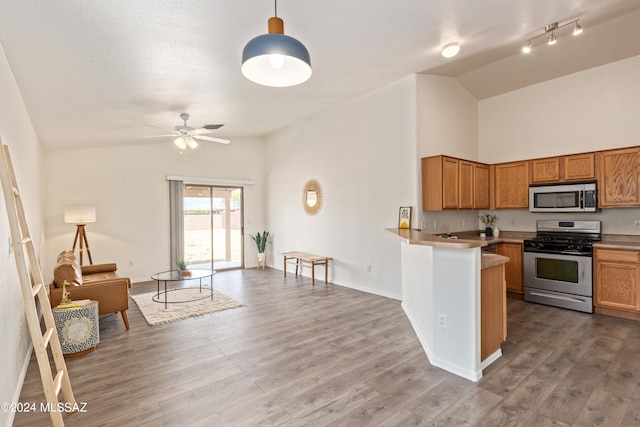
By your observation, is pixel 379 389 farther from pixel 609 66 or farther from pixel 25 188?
pixel 609 66

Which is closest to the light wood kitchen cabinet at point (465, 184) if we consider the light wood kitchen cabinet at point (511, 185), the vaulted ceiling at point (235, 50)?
the light wood kitchen cabinet at point (511, 185)

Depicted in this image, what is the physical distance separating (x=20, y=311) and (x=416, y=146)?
4947 millimetres

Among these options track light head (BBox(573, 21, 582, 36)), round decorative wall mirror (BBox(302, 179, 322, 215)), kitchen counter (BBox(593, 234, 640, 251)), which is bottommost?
kitchen counter (BBox(593, 234, 640, 251))

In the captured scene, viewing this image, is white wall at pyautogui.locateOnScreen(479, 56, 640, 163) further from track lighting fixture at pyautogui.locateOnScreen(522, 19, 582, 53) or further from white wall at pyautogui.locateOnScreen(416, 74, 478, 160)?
track lighting fixture at pyautogui.locateOnScreen(522, 19, 582, 53)

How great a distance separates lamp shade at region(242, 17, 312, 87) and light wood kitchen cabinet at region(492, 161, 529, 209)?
16.4 ft

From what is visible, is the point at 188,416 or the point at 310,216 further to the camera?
the point at 310,216

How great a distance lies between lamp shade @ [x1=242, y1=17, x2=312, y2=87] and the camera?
1.48m

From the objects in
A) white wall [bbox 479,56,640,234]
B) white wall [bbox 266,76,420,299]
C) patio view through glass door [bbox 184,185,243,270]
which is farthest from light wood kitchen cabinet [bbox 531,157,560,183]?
patio view through glass door [bbox 184,185,243,270]

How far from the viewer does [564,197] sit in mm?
4812

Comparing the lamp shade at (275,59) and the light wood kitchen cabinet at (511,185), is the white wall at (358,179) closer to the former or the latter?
the light wood kitchen cabinet at (511,185)

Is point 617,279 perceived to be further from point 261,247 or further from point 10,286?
point 261,247

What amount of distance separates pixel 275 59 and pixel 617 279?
495cm

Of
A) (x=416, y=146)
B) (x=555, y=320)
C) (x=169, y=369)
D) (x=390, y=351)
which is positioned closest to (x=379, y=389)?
(x=390, y=351)

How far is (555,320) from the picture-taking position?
3980 mm
